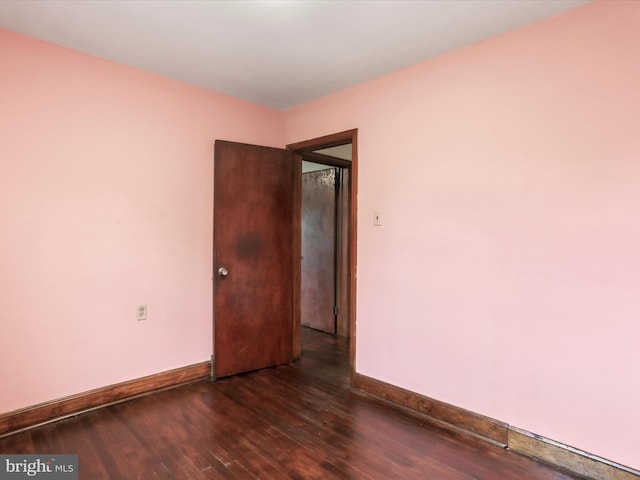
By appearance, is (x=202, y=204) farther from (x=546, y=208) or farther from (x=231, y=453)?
(x=546, y=208)

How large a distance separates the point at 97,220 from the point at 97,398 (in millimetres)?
1231

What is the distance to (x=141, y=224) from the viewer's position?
2.73 meters

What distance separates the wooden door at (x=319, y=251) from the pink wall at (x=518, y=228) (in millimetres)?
1674

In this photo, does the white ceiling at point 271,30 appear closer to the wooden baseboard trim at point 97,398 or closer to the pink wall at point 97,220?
the pink wall at point 97,220

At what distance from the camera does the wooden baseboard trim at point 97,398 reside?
220 centimetres

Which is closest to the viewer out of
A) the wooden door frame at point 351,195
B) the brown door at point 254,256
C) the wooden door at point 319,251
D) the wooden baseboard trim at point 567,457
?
the wooden baseboard trim at point 567,457

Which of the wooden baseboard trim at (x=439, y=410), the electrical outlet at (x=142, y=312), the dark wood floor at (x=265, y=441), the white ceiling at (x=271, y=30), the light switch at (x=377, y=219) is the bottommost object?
the dark wood floor at (x=265, y=441)

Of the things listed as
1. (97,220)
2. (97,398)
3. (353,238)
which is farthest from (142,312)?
(353,238)

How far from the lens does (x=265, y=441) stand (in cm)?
212

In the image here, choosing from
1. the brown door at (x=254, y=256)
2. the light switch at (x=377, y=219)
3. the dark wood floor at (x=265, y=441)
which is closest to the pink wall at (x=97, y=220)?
the brown door at (x=254, y=256)

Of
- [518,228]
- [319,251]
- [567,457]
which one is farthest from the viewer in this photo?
[319,251]

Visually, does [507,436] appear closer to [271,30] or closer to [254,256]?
[254,256]

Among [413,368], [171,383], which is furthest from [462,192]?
[171,383]

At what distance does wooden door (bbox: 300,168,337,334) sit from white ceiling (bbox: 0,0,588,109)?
1.96 metres
